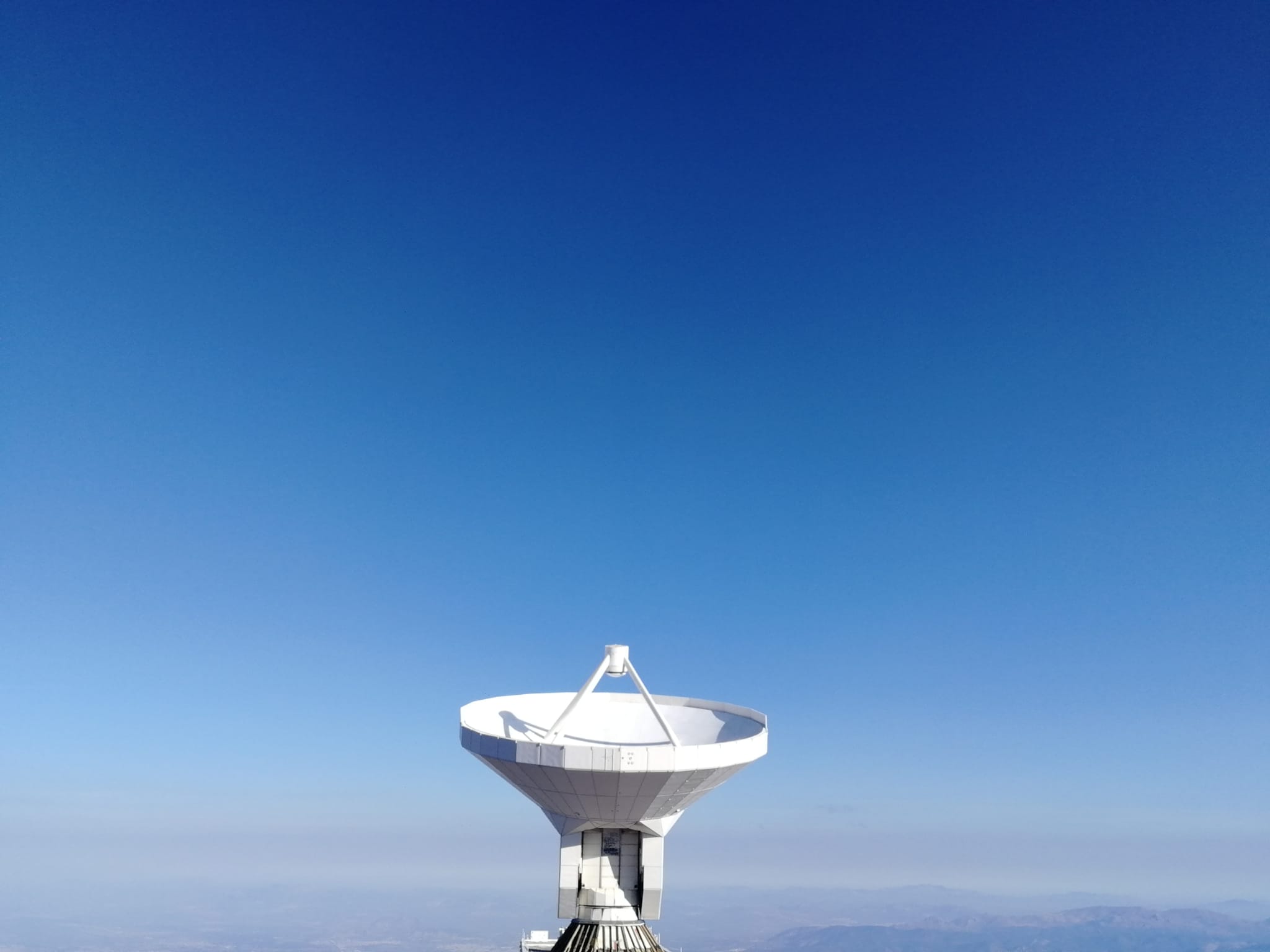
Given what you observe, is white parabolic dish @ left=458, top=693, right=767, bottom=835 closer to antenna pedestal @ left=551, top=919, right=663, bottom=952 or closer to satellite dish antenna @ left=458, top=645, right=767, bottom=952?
satellite dish antenna @ left=458, top=645, right=767, bottom=952

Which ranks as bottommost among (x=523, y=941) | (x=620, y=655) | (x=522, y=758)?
(x=523, y=941)

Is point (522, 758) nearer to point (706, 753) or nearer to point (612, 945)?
point (706, 753)

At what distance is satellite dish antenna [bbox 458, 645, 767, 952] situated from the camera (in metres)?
23.2

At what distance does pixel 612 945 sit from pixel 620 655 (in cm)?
677

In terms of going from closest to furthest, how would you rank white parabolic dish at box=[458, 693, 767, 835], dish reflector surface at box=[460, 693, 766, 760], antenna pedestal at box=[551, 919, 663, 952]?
white parabolic dish at box=[458, 693, 767, 835]
antenna pedestal at box=[551, 919, 663, 952]
dish reflector surface at box=[460, 693, 766, 760]

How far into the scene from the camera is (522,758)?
920 inches

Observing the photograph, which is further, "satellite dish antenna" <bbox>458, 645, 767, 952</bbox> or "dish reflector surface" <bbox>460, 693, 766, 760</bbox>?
"dish reflector surface" <bbox>460, 693, 766, 760</bbox>

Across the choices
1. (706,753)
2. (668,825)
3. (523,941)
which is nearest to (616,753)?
(706,753)

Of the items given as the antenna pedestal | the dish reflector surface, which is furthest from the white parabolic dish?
the antenna pedestal

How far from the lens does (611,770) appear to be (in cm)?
2308

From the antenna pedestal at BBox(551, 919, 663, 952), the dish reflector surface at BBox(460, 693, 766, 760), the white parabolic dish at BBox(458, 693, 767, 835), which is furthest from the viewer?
the dish reflector surface at BBox(460, 693, 766, 760)

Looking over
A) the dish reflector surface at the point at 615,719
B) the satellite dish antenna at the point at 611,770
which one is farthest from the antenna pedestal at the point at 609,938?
the dish reflector surface at the point at 615,719

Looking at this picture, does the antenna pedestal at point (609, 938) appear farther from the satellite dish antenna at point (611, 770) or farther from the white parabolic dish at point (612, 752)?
the white parabolic dish at point (612, 752)

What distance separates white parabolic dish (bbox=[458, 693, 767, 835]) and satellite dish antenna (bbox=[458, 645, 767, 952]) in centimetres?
3
